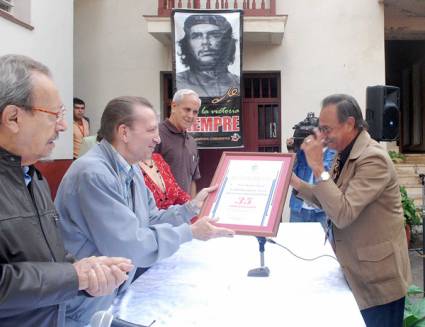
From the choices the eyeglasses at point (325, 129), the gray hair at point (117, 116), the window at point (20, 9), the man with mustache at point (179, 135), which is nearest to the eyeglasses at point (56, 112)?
the gray hair at point (117, 116)

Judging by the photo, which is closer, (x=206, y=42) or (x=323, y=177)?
(x=323, y=177)

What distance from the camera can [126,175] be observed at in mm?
1841

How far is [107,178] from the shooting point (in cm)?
161

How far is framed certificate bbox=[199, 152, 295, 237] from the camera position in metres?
1.90

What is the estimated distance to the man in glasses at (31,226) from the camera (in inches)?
42.3

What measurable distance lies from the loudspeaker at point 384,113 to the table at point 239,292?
A: 1825mm

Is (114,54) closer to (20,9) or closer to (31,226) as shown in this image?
(20,9)

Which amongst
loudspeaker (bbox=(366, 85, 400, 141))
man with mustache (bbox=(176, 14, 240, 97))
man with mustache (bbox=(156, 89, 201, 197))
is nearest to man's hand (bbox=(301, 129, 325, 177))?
man with mustache (bbox=(156, 89, 201, 197))

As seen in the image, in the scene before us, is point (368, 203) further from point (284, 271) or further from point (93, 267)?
point (93, 267)

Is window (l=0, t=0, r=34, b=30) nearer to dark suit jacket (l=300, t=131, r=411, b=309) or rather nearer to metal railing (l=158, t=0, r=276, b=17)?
metal railing (l=158, t=0, r=276, b=17)

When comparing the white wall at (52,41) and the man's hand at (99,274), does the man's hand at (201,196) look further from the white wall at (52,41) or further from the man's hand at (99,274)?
the white wall at (52,41)

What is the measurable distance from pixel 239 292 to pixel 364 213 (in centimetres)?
83

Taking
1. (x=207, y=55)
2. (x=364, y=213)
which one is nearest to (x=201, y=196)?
(x=364, y=213)

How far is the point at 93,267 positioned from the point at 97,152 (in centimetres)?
68
